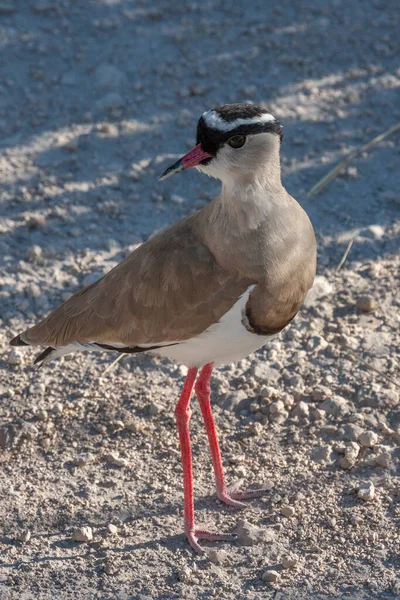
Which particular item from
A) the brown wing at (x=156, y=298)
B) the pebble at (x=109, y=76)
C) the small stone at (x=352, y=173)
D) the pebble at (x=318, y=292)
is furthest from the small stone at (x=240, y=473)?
the pebble at (x=109, y=76)

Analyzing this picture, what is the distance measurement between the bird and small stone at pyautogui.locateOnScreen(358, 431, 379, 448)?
884 millimetres

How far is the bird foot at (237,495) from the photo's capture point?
4523 millimetres

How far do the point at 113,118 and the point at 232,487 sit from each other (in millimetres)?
3489

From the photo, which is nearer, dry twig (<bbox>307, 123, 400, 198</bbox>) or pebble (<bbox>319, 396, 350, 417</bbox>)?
pebble (<bbox>319, 396, 350, 417</bbox>)

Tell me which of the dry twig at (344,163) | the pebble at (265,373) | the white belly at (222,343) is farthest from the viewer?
the dry twig at (344,163)

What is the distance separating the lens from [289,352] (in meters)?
5.35

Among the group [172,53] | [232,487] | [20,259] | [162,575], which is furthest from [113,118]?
[162,575]

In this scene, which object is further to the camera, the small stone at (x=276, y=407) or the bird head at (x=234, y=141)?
the small stone at (x=276, y=407)

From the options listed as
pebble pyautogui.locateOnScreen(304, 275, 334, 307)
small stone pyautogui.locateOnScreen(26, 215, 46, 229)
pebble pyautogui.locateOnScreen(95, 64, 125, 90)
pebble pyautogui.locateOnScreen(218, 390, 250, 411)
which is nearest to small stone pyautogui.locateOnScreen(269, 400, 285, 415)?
pebble pyautogui.locateOnScreen(218, 390, 250, 411)

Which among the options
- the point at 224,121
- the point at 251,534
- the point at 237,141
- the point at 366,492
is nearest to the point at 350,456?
the point at 366,492

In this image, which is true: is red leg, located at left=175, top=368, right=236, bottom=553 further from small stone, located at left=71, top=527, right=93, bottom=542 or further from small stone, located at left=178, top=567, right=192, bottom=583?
small stone, located at left=71, top=527, right=93, bottom=542

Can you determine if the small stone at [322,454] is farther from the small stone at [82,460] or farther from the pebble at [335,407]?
the small stone at [82,460]

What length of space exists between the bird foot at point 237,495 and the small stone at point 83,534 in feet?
2.23

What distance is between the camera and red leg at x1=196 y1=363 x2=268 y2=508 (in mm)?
4512
